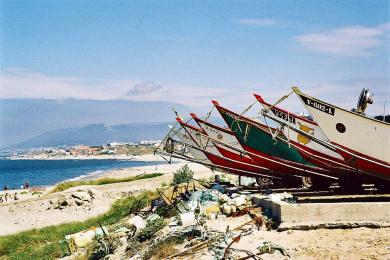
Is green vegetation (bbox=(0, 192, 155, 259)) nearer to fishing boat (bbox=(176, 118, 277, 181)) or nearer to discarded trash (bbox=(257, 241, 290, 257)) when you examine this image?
fishing boat (bbox=(176, 118, 277, 181))

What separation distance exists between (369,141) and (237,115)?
22.6 ft

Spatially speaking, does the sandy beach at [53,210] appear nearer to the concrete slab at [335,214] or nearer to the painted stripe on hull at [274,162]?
the painted stripe on hull at [274,162]

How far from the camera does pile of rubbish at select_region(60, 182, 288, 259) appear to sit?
36.1ft

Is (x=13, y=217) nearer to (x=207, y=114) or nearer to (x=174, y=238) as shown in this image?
(x=207, y=114)

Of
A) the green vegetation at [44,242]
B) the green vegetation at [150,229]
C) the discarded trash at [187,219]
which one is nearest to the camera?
the discarded trash at [187,219]

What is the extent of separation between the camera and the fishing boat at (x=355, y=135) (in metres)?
13.8

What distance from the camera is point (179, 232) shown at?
39.3 ft

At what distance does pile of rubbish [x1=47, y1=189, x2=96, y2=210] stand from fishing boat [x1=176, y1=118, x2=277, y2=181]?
9672 mm

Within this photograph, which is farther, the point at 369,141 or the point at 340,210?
the point at 369,141

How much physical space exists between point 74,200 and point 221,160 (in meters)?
11.5

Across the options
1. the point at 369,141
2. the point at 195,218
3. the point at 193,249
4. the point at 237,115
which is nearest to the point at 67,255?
the point at 195,218

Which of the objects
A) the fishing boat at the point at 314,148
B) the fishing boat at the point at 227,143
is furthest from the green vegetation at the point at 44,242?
the fishing boat at the point at 314,148

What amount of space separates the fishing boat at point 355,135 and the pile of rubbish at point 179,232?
11.9 ft

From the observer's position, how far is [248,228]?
11680 millimetres
